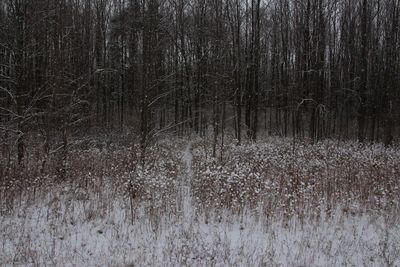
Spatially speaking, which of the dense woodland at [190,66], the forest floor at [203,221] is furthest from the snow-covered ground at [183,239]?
the dense woodland at [190,66]

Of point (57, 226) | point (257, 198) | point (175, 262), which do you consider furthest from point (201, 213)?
point (57, 226)

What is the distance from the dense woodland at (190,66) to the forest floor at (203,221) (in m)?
2.47

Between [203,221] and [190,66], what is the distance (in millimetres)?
26215

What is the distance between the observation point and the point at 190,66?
3123 cm

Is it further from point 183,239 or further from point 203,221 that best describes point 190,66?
point 183,239

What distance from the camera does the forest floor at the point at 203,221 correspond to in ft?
16.0

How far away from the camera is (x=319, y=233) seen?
5.88 meters

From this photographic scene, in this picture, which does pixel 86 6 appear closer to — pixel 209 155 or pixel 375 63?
pixel 209 155

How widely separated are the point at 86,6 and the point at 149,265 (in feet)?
94.1

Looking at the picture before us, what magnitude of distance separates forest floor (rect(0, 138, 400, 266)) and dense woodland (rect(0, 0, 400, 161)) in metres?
2.47

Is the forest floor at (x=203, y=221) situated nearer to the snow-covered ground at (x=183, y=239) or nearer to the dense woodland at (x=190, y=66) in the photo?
the snow-covered ground at (x=183, y=239)

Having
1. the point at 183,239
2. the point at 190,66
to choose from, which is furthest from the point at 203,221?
the point at 190,66

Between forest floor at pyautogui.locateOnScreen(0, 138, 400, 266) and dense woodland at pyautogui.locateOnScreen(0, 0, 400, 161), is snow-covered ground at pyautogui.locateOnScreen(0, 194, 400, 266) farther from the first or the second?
dense woodland at pyautogui.locateOnScreen(0, 0, 400, 161)

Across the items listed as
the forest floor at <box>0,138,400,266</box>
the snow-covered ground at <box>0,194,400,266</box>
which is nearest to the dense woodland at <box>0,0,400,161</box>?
the forest floor at <box>0,138,400,266</box>
